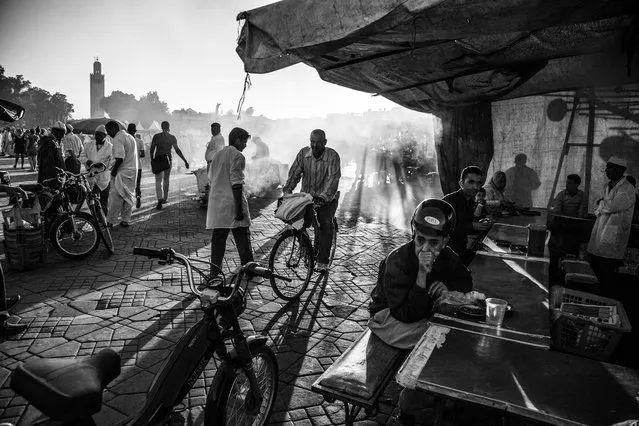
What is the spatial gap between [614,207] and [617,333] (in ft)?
13.6

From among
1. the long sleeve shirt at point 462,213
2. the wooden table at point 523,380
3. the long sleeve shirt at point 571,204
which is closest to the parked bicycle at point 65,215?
the long sleeve shirt at point 462,213

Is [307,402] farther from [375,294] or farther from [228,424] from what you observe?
[375,294]

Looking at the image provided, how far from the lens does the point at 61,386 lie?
1838 millimetres

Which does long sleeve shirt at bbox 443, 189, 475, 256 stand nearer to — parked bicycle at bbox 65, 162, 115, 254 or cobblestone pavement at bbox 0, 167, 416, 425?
cobblestone pavement at bbox 0, 167, 416, 425

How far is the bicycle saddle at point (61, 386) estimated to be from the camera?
1785mm

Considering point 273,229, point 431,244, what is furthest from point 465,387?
point 273,229

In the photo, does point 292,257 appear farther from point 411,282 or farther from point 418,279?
point 418,279

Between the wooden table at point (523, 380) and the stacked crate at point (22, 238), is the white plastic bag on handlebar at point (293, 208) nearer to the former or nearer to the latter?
the wooden table at point (523, 380)

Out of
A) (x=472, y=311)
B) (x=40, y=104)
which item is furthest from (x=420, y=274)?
(x=40, y=104)

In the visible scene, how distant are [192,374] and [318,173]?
4388mm

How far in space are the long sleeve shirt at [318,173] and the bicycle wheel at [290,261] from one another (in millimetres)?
903

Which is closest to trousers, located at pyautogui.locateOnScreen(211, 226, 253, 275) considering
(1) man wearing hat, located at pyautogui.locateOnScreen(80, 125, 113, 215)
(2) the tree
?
(1) man wearing hat, located at pyautogui.locateOnScreen(80, 125, 113, 215)

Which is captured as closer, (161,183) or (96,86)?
(161,183)

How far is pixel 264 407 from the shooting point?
10.1 ft
